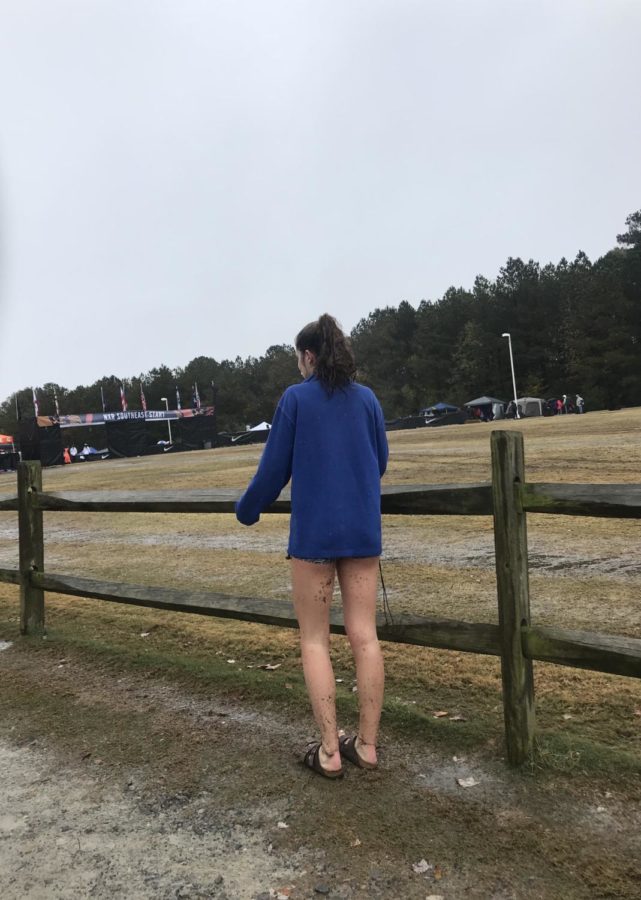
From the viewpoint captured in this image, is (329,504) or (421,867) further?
(329,504)

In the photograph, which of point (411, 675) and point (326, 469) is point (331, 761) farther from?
point (411, 675)

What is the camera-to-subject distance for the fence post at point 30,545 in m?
5.21

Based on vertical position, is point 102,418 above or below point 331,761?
above

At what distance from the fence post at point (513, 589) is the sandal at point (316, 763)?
72 cm

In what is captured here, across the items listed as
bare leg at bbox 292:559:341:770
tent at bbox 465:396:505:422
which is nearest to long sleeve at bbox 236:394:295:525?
bare leg at bbox 292:559:341:770

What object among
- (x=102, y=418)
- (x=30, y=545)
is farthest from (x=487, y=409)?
(x=30, y=545)

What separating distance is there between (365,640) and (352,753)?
503mm

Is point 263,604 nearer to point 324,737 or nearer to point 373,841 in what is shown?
point 324,737

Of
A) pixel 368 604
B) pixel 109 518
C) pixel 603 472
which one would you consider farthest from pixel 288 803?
pixel 109 518

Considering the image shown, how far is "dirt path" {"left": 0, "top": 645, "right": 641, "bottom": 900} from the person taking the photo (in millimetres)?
2229

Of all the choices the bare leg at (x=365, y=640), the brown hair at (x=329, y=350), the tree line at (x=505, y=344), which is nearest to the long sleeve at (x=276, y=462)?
the brown hair at (x=329, y=350)

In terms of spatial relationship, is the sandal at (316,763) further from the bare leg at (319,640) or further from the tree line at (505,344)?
the tree line at (505,344)

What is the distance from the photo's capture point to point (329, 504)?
9.04ft

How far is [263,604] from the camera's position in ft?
12.5
